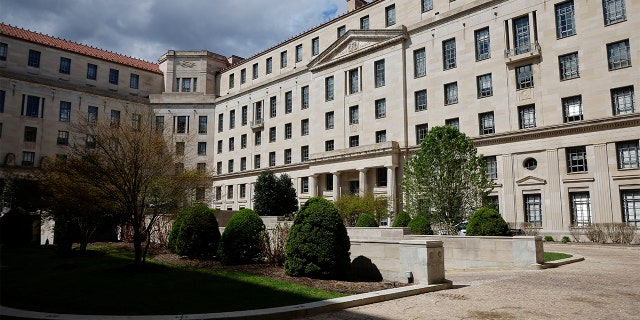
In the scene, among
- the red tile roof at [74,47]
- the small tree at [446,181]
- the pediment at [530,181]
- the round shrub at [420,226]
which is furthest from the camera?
the red tile roof at [74,47]

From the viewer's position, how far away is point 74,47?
59.0 meters

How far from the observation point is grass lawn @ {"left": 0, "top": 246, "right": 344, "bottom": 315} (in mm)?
9062

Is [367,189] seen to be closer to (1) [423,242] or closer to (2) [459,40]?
(2) [459,40]

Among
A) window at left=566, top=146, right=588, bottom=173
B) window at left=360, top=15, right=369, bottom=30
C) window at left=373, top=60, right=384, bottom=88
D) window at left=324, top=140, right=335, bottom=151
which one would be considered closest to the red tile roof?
window at left=324, top=140, right=335, bottom=151

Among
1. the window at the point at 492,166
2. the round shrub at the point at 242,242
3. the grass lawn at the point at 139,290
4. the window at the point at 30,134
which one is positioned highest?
the window at the point at 30,134

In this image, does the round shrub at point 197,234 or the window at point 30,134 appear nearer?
the round shrub at point 197,234

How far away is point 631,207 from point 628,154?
3.50 meters

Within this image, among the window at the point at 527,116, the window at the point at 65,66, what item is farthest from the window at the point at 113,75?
the window at the point at 527,116

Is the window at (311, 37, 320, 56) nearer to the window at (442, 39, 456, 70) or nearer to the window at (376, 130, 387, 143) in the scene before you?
the window at (376, 130, 387, 143)

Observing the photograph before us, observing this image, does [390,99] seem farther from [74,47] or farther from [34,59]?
[34,59]

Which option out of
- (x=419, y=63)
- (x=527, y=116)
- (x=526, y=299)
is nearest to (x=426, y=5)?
(x=419, y=63)

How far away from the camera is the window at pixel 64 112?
55750 millimetres

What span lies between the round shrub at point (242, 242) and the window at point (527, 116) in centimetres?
2558

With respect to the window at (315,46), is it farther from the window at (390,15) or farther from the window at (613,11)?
the window at (613,11)
